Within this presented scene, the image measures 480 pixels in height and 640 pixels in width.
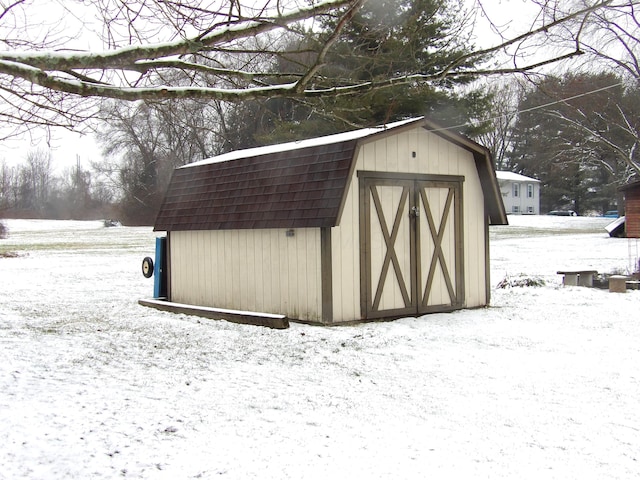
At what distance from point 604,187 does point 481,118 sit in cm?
3151

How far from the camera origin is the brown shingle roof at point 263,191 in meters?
8.44

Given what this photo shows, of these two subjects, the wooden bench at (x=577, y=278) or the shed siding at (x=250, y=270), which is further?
the wooden bench at (x=577, y=278)

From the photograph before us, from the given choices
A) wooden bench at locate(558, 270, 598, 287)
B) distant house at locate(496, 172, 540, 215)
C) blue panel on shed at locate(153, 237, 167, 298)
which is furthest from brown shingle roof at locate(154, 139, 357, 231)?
distant house at locate(496, 172, 540, 215)

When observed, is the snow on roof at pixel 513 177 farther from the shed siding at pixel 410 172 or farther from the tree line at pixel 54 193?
the shed siding at pixel 410 172

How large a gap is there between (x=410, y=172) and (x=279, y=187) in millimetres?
1996

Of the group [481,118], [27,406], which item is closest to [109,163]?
[481,118]

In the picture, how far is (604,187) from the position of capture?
53625 mm

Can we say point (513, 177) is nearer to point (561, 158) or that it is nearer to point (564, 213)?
point (564, 213)

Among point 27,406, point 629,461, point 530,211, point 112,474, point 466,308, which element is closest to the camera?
point 112,474

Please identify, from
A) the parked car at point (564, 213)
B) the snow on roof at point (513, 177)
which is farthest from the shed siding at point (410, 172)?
the parked car at point (564, 213)

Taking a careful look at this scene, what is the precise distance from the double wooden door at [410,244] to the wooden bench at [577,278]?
4.20m

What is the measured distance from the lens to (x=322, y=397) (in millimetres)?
5223

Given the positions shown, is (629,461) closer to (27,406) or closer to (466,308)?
(27,406)

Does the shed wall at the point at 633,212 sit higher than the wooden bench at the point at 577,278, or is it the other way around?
the shed wall at the point at 633,212
